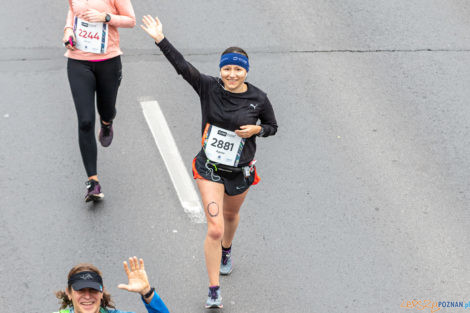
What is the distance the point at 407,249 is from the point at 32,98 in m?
4.38

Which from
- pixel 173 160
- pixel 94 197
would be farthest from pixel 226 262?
pixel 173 160

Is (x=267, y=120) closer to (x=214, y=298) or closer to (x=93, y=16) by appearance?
(x=214, y=298)

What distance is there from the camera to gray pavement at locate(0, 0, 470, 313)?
658cm

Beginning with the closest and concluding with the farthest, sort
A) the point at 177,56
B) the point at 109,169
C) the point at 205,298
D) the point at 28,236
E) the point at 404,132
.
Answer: the point at 177,56, the point at 205,298, the point at 28,236, the point at 109,169, the point at 404,132

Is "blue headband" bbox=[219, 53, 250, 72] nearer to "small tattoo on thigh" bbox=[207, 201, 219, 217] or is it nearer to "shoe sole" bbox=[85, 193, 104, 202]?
"small tattoo on thigh" bbox=[207, 201, 219, 217]

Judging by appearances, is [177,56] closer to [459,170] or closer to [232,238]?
[232,238]

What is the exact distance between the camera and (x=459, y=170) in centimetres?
789

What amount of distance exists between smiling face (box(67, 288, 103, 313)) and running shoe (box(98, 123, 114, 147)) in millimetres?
3275

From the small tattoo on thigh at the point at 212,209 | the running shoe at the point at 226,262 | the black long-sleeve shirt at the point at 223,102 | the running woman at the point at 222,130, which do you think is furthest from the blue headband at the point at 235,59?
the running shoe at the point at 226,262

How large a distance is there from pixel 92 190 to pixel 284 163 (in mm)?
2001

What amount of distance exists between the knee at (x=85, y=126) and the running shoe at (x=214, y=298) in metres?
1.88

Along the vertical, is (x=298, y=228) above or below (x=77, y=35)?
below

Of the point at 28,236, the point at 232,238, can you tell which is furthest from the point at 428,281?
the point at 28,236

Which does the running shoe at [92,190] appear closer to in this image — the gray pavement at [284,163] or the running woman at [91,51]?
the gray pavement at [284,163]
